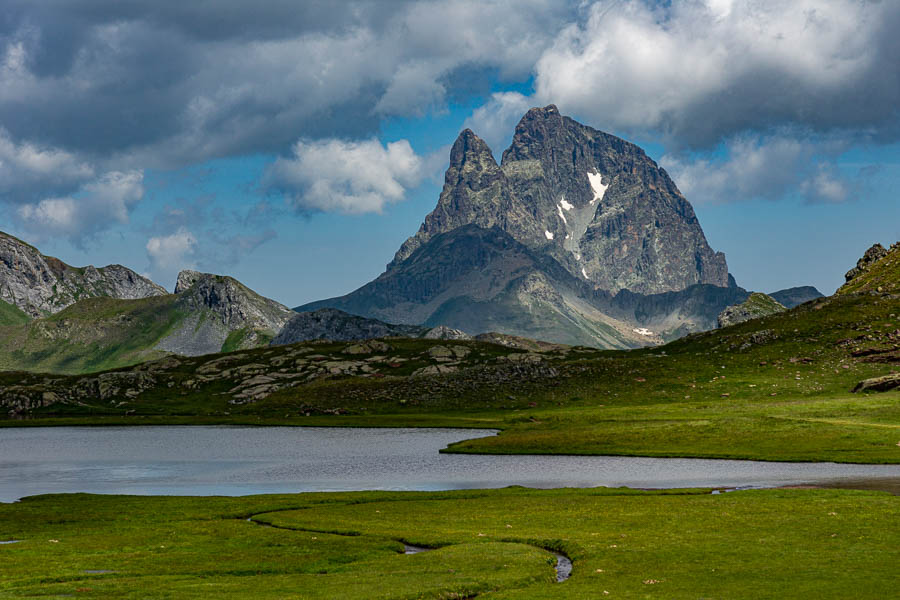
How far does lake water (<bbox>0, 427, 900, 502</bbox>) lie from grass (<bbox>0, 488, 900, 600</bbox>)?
1350 cm

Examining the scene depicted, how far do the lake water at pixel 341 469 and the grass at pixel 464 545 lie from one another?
44.3 feet

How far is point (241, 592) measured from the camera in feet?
121

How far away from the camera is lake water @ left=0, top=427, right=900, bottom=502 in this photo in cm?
8425

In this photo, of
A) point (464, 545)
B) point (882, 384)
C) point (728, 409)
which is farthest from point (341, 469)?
point (882, 384)

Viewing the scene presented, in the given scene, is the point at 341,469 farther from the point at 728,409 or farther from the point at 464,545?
the point at 728,409

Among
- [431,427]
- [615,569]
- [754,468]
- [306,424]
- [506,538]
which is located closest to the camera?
[615,569]

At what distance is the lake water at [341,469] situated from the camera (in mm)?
84250

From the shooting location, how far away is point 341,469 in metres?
103

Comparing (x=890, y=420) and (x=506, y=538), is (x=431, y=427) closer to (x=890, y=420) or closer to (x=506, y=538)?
(x=890, y=420)

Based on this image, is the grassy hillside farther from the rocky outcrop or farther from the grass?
the grass

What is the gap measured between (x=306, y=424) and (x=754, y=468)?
4384 inches

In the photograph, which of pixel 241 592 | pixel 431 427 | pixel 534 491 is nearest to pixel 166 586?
pixel 241 592

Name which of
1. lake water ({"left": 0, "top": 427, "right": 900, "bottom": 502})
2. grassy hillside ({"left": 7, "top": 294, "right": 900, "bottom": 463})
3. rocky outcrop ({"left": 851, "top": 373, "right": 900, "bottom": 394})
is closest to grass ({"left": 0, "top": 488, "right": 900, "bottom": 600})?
lake water ({"left": 0, "top": 427, "right": 900, "bottom": 502})

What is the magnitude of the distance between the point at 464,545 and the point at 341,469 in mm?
57645
